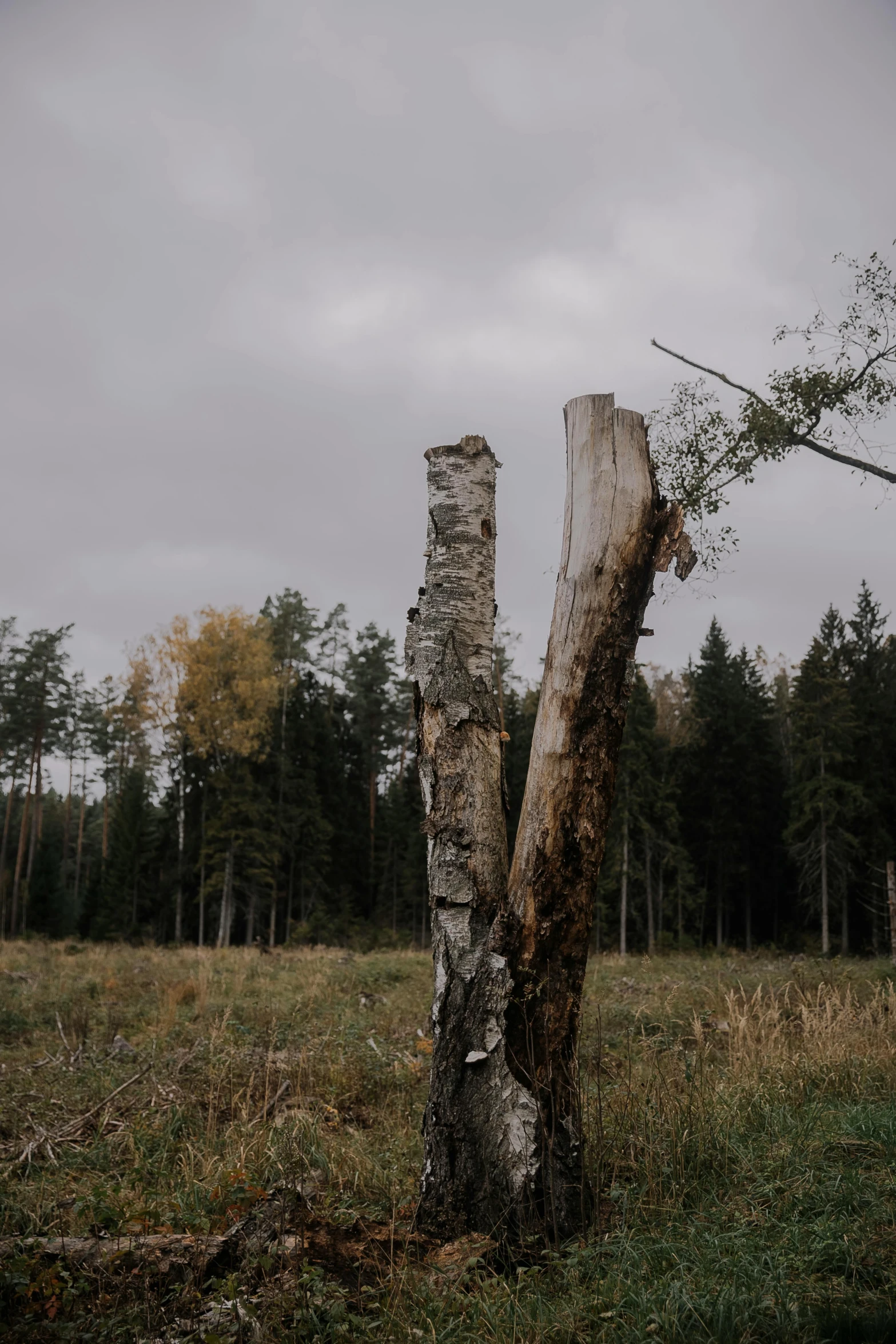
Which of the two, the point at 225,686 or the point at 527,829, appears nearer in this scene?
the point at 527,829

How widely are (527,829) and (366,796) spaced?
3713cm

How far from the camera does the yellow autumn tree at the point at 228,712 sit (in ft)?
86.0

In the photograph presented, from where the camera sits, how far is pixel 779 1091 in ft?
14.2

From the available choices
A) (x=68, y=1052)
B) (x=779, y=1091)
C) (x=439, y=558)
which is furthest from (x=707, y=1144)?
(x=68, y=1052)

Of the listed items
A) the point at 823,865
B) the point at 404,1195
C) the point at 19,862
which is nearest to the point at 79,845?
the point at 19,862

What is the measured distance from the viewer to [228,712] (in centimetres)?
2641

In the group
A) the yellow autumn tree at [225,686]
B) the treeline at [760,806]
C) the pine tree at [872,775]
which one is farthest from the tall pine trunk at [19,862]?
the pine tree at [872,775]

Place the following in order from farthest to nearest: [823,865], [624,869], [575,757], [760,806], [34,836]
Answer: [34,836], [760,806], [624,869], [823,865], [575,757]

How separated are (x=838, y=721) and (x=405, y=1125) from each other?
86.7 ft

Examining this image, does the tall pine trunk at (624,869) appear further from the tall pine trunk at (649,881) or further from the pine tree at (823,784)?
the pine tree at (823,784)

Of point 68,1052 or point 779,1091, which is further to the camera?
point 68,1052

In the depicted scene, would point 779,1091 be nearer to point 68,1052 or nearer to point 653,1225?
point 653,1225

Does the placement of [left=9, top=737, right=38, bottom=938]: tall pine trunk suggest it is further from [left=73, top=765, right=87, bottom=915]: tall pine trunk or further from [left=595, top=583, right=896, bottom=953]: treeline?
[left=595, top=583, right=896, bottom=953]: treeline

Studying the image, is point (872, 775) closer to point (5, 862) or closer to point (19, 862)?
point (19, 862)
